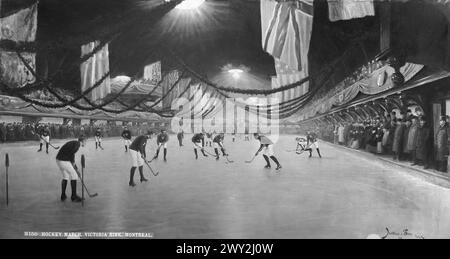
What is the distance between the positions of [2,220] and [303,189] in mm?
3142

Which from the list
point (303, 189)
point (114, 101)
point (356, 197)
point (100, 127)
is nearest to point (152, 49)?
point (114, 101)

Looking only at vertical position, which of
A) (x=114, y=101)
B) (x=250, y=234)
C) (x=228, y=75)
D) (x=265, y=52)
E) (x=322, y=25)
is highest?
(x=322, y=25)

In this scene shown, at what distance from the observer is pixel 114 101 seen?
352 centimetres

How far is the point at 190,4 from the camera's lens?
344cm

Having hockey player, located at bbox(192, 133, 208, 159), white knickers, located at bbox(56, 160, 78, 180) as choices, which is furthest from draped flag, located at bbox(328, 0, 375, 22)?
white knickers, located at bbox(56, 160, 78, 180)

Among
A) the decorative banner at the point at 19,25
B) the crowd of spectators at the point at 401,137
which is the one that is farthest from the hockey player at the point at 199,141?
the decorative banner at the point at 19,25

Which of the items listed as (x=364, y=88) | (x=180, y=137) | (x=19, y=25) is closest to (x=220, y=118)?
(x=180, y=137)

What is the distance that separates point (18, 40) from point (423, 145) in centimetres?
444

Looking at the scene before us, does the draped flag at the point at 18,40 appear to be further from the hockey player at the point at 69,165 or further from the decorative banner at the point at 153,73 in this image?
the decorative banner at the point at 153,73

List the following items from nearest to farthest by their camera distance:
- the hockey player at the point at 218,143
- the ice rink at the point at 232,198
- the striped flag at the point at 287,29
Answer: the ice rink at the point at 232,198 → the striped flag at the point at 287,29 → the hockey player at the point at 218,143

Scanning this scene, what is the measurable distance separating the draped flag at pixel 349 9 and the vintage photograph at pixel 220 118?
1 cm

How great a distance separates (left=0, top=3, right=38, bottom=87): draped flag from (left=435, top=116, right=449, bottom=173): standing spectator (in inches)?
167

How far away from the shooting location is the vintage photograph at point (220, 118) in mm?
3146

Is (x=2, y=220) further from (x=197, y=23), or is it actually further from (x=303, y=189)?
(x=303, y=189)
